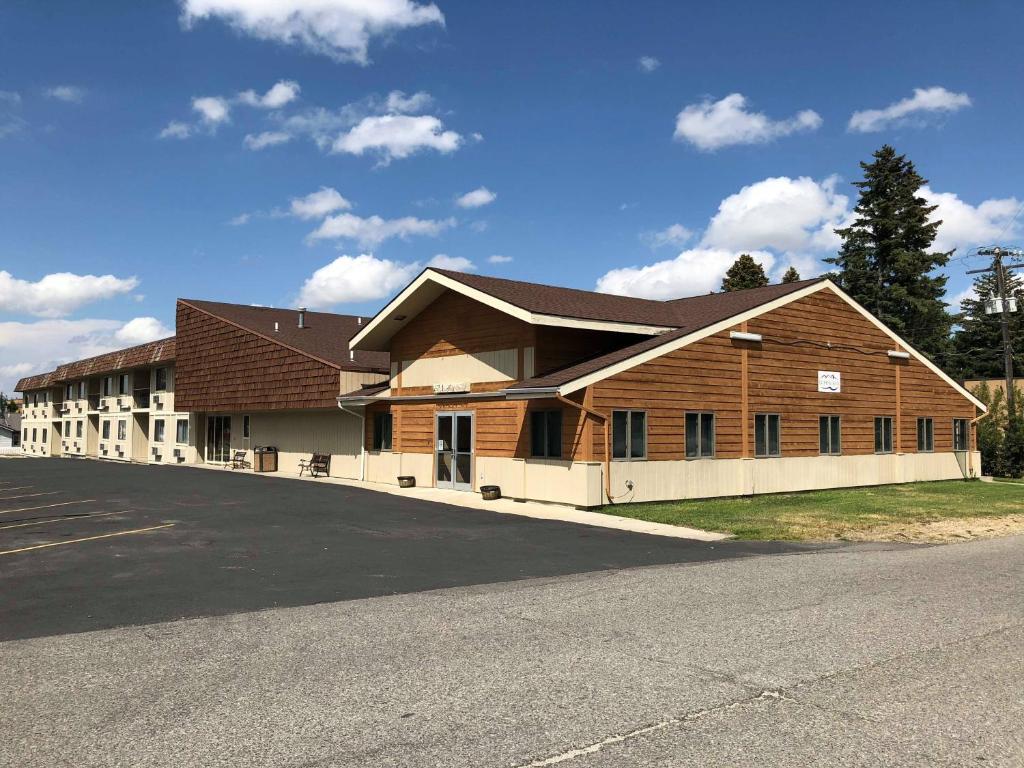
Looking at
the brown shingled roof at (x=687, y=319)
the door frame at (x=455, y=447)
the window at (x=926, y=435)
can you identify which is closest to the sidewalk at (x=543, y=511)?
the door frame at (x=455, y=447)

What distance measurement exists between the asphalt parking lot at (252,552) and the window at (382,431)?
5.38 m

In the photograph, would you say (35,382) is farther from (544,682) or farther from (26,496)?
(544,682)

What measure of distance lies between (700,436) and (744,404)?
1.99 m

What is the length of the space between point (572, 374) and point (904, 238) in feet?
121

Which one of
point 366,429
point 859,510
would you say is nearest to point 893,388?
point 859,510

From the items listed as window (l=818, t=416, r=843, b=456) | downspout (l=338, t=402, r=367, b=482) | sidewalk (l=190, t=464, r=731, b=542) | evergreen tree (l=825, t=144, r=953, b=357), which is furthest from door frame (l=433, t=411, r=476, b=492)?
evergreen tree (l=825, t=144, r=953, b=357)

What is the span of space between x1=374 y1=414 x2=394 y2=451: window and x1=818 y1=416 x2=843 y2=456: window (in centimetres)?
1331

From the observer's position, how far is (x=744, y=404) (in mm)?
22781

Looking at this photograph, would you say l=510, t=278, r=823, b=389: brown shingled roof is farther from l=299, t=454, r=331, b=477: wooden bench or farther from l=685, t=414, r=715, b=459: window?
l=299, t=454, r=331, b=477: wooden bench

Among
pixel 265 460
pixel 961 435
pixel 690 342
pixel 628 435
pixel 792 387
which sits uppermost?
pixel 690 342

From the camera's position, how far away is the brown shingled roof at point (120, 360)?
43656mm

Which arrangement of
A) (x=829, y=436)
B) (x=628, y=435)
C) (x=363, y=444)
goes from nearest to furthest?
(x=628, y=435) < (x=829, y=436) < (x=363, y=444)

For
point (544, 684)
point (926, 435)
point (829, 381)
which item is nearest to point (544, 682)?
point (544, 684)

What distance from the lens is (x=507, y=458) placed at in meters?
21.8
